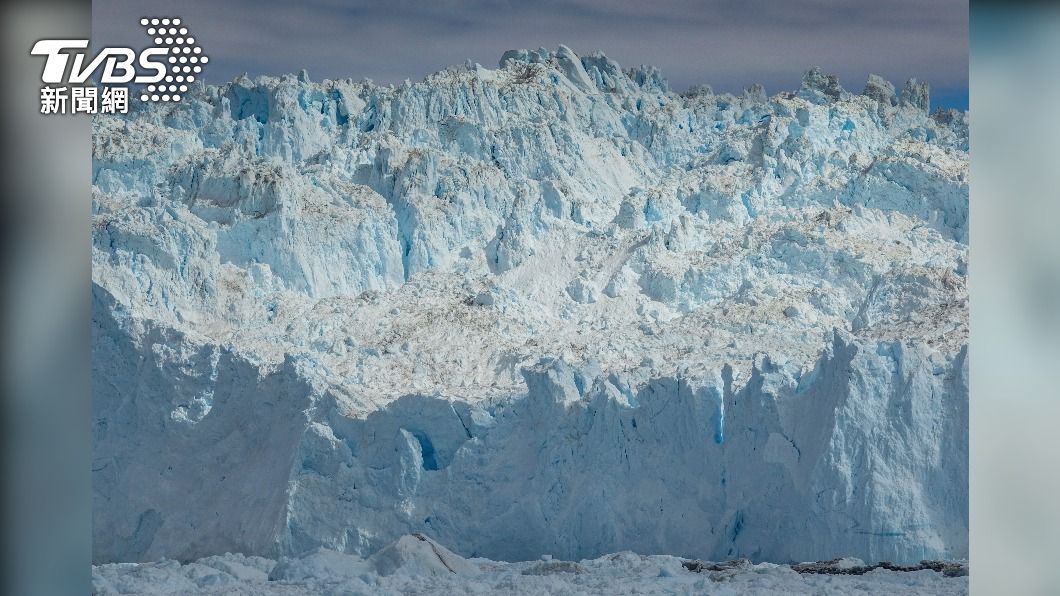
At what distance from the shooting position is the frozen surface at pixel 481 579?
541cm

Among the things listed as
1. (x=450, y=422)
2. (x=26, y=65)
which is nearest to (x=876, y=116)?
(x=450, y=422)

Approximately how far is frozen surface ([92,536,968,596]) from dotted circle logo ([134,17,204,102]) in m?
1.79

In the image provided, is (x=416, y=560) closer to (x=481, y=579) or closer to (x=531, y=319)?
(x=481, y=579)

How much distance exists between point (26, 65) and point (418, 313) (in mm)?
6306

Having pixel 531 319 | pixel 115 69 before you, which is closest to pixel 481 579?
pixel 115 69

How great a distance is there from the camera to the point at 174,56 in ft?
15.7

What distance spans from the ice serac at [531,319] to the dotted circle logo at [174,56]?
209 cm

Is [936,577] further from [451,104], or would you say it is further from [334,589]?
[451,104]

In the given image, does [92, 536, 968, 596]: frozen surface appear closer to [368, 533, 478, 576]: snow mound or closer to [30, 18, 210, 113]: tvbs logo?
[368, 533, 478, 576]: snow mound

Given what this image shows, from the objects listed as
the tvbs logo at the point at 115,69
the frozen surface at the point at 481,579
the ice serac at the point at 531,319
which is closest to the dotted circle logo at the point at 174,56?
the tvbs logo at the point at 115,69

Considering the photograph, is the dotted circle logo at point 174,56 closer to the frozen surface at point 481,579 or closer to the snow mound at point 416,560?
the frozen surface at point 481,579

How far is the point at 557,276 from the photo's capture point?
37.0 ft

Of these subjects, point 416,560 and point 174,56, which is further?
point 416,560

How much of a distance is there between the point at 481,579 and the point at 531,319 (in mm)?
4927
